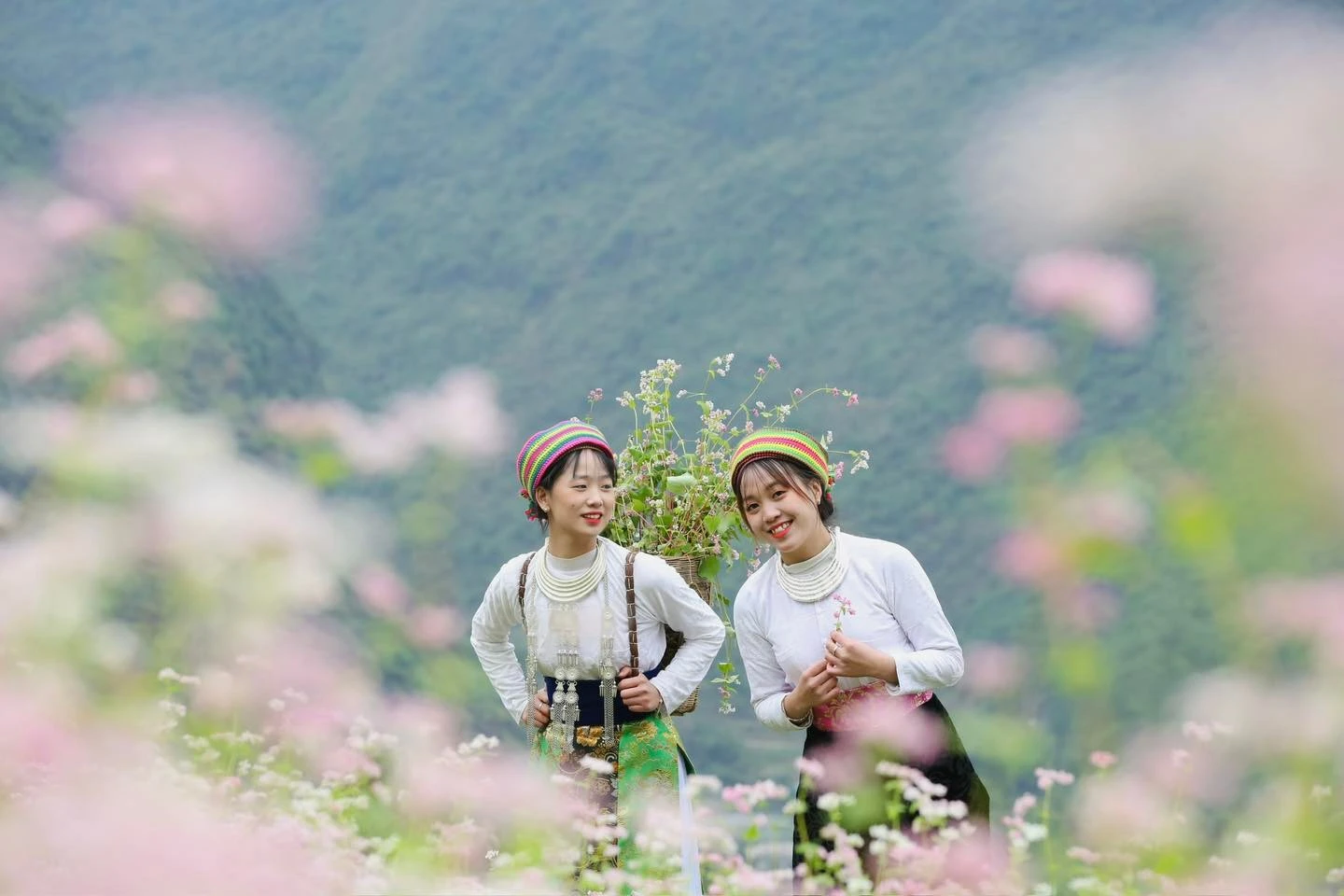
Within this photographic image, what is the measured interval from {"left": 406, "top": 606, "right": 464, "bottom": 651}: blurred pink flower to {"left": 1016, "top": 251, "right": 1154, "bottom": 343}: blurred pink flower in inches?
11.4

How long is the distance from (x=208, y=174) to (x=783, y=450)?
4.94 feet

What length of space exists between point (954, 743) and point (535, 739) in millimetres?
611

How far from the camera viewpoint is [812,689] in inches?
72.7

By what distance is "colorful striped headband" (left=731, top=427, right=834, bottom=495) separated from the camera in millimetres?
1938

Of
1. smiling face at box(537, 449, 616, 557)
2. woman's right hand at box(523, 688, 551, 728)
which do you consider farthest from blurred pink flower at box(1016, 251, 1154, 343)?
woman's right hand at box(523, 688, 551, 728)

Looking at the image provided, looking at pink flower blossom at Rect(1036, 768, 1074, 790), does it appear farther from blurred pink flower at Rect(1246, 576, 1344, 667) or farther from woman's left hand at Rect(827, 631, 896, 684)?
woman's left hand at Rect(827, 631, 896, 684)

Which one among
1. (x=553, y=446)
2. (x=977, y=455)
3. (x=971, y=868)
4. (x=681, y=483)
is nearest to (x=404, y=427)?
(x=977, y=455)

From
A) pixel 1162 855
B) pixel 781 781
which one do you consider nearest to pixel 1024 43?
pixel 781 781

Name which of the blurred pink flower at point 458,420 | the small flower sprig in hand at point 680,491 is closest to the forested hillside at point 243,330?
the small flower sprig in hand at point 680,491

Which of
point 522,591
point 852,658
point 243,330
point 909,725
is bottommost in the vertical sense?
point 909,725

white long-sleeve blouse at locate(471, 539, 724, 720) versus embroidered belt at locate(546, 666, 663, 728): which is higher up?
white long-sleeve blouse at locate(471, 539, 724, 720)

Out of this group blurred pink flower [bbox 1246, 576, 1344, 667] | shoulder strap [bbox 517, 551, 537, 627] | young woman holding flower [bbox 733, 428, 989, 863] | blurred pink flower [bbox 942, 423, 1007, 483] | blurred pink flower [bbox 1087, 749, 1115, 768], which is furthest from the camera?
shoulder strap [bbox 517, 551, 537, 627]

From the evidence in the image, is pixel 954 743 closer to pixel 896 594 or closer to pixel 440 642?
pixel 896 594

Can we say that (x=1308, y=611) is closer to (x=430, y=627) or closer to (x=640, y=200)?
(x=430, y=627)
